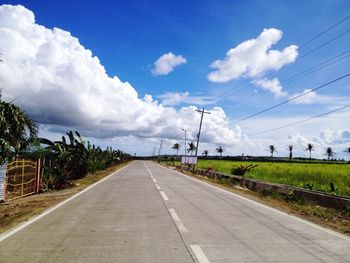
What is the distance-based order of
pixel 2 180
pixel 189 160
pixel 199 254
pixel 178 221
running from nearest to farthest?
1. pixel 199 254
2. pixel 178 221
3. pixel 2 180
4. pixel 189 160

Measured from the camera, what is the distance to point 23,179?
61.2 ft

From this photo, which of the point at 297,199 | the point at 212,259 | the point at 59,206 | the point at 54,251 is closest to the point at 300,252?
the point at 212,259

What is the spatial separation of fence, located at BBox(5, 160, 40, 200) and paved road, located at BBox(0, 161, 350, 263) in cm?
587

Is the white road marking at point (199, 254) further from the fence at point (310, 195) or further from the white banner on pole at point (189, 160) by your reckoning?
the white banner on pole at point (189, 160)

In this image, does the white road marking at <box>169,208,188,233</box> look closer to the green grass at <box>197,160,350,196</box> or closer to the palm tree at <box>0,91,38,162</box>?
the palm tree at <box>0,91,38,162</box>

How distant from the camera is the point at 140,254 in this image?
6.52 metres

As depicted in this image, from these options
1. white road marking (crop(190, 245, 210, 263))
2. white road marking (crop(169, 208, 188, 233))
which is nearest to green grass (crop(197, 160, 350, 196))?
white road marking (crop(169, 208, 188, 233))

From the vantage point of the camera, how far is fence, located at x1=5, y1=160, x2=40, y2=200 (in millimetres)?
17122

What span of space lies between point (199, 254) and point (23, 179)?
14.3m

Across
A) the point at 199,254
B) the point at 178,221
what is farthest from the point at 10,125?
the point at 199,254

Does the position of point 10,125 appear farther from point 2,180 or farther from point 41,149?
point 41,149

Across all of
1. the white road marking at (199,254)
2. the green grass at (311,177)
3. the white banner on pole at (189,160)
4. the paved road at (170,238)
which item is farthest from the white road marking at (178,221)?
the white banner on pole at (189,160)

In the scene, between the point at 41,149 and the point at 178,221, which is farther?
the point at 41,149

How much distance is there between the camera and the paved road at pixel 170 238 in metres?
6.46
